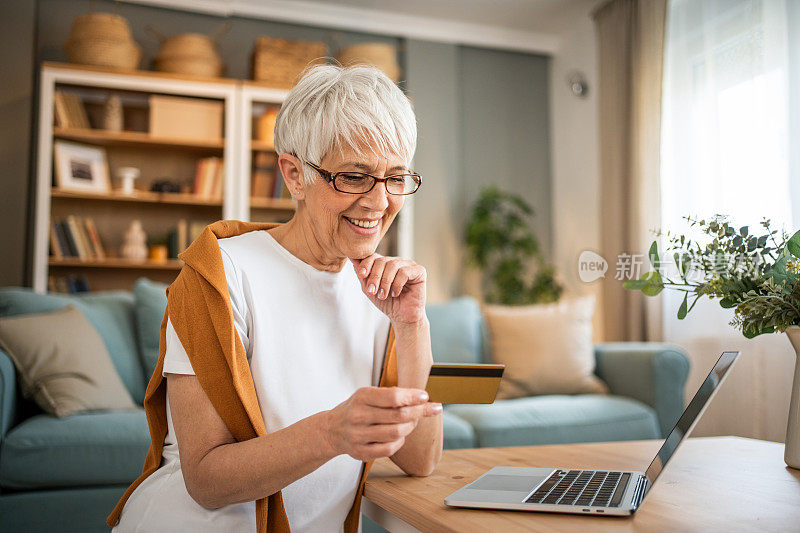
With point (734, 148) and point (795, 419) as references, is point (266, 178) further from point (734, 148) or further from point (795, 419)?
point (795, 419)

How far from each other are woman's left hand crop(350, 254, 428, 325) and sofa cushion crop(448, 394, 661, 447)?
1468 millimetres

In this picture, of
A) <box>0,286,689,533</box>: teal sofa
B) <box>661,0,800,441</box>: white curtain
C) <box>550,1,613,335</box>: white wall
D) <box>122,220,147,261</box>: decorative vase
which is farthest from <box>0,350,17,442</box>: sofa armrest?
<box>550,1,613,335</box>: white wall

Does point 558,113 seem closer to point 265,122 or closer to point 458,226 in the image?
point 458,226

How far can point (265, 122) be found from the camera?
405 centimetres

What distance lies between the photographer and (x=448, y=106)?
4809 millimetres

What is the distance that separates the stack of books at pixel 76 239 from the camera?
3689mm

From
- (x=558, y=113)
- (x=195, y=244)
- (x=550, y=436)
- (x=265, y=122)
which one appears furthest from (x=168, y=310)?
(x=558, y=113)

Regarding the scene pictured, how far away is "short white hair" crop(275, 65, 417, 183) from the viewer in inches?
41.0

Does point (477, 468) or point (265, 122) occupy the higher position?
point (265, 122)

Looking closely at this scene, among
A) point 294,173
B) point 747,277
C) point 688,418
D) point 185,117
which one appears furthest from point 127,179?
point 688,418

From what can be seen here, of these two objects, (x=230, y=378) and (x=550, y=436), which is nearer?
(x=230, y=378)

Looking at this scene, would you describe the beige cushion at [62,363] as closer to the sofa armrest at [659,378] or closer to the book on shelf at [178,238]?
the book on shelf at [178,238]

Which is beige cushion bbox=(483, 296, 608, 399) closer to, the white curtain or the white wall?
the white curtain

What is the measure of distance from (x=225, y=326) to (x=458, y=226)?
12.8 ft
